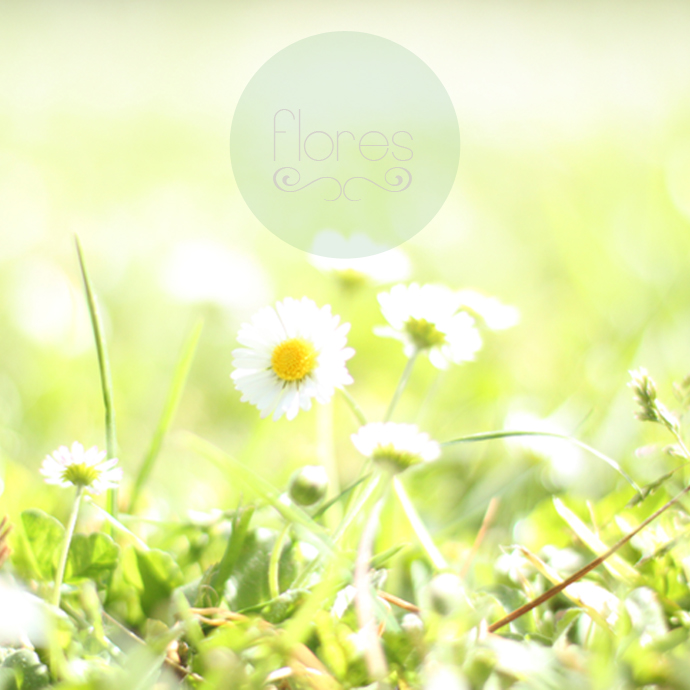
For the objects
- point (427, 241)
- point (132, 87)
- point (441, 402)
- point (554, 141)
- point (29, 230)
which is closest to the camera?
point (441, 402)

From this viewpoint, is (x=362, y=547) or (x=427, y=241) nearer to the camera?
(x=362, y=547)

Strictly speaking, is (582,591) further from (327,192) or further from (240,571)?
(327,192)

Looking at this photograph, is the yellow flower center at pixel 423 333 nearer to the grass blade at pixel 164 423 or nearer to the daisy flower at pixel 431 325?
the daisy flower at pixel 431 325

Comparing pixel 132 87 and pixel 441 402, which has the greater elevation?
pixel 132 87

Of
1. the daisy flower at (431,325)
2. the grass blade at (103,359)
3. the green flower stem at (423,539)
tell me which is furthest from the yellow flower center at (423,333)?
the grass blade at (103,359)

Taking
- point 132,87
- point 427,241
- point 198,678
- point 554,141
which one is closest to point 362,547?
point 198,678

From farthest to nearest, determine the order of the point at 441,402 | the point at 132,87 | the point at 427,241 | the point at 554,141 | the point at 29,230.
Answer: the point at 132,87 < the point at 554,141 < the point at 427,241 < the point at 29,230 < the point at 441,402
